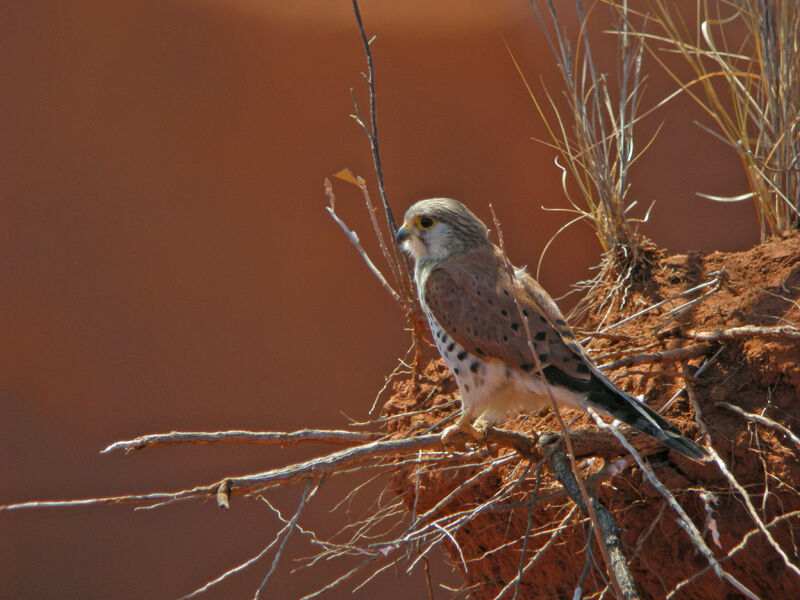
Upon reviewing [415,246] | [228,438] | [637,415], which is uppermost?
[415,246]

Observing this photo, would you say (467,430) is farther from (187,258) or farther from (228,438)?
(187,258)

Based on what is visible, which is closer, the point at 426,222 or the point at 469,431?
the point at 469,431

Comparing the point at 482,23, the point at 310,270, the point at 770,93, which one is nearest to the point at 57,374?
the point at 310,270

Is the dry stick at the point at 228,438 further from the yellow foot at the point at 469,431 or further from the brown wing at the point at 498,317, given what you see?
the brown wing at the point at 498,317

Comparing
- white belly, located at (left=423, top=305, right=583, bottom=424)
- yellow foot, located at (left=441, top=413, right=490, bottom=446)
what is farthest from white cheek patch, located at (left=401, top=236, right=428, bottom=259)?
yellow foot, located at (left=441, top=413, right=490, bottom=446)

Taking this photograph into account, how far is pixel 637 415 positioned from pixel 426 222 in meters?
1.03

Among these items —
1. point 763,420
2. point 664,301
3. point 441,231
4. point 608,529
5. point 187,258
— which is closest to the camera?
point 608,529

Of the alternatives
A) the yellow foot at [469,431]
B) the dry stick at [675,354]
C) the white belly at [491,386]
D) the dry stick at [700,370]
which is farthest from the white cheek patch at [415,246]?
the dry stick at [700,370]

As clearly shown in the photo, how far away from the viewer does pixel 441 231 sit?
2.76m

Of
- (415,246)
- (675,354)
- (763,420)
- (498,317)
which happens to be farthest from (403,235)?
(763,420)

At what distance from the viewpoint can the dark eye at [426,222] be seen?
2.77 meters

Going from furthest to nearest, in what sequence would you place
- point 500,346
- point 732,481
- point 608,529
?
point 500,346 → point 732,481 → point 608,529

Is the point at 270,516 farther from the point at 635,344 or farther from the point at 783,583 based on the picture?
the point at 783,583

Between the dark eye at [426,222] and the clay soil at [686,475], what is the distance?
2.13 ft
